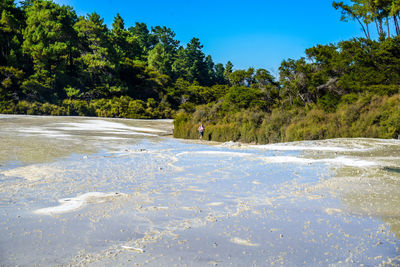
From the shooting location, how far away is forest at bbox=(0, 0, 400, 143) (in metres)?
17.6

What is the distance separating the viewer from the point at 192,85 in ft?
172

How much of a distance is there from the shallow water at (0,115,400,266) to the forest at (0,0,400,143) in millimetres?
9871

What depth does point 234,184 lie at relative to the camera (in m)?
6.10

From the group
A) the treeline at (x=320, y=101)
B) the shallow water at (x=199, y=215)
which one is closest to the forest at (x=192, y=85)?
the treeline at (x=320, y=101)

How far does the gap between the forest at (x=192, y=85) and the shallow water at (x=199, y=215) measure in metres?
9.87

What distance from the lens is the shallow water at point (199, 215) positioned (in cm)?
299

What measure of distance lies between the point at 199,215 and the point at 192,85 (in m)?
48.9

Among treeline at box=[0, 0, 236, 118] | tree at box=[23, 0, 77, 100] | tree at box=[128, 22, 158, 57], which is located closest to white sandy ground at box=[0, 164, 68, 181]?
treeline at box=[0, 0, 236, 118]

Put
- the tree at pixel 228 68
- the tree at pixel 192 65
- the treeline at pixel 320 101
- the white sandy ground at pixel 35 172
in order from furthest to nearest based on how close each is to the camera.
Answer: the tree at pixel 228 68 → the tree at pixel 192 65 → the treeline at pixel 320 101 → the white sandy ground at pixel 35 172

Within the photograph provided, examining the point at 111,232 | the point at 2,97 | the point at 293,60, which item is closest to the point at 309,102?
the point at 293,60

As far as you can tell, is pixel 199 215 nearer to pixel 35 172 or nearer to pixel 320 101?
pixel 35 172

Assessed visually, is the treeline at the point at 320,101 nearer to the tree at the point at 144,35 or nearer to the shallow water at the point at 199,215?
the shallow water at the point at 199,215

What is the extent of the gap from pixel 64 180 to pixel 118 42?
53578 millimetres

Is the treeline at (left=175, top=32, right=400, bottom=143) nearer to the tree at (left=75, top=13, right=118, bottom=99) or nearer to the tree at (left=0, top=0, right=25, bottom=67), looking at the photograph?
the tree at (left=75, top=13, right=118, bottom=99)
